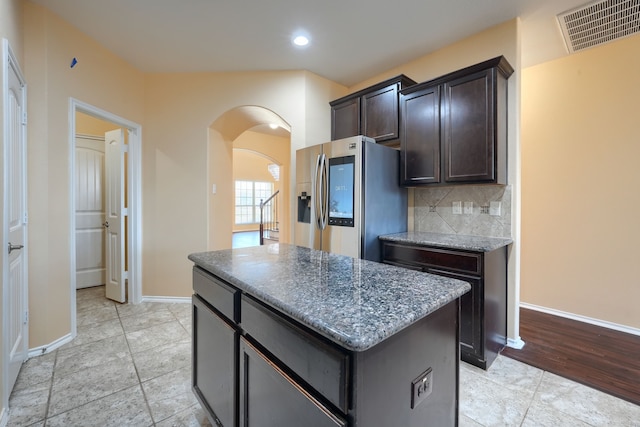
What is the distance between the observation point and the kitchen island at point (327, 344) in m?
0.74

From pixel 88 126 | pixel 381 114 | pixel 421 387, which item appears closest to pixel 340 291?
pixel 421 387

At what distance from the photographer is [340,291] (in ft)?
3.37

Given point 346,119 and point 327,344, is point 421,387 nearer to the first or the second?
point 327,344

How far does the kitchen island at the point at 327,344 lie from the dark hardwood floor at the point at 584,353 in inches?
64.1

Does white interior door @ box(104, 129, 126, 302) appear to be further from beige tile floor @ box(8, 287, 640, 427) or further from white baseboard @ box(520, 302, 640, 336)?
white baseboard @ box(520, 302, 640, 336)

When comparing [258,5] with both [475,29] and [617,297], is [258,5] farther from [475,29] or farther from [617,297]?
[617,297]

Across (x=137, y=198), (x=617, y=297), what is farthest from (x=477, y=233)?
(x=137, y=198)

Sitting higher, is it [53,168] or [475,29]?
[475,29]

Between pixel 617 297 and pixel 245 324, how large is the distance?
350cm

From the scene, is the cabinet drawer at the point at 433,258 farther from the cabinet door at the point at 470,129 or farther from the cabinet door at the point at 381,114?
the cabinet door at the point at 381,114

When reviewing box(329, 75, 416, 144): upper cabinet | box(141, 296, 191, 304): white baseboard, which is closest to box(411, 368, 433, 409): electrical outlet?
box(329, 75, 416, 144): upper cabinet

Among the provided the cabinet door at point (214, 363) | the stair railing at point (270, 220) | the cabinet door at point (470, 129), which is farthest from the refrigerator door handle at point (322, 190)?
the stair railing at point (270, 220)

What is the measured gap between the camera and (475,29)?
2.62 m

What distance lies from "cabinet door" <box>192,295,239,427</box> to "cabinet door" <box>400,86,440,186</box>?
2.15 m
